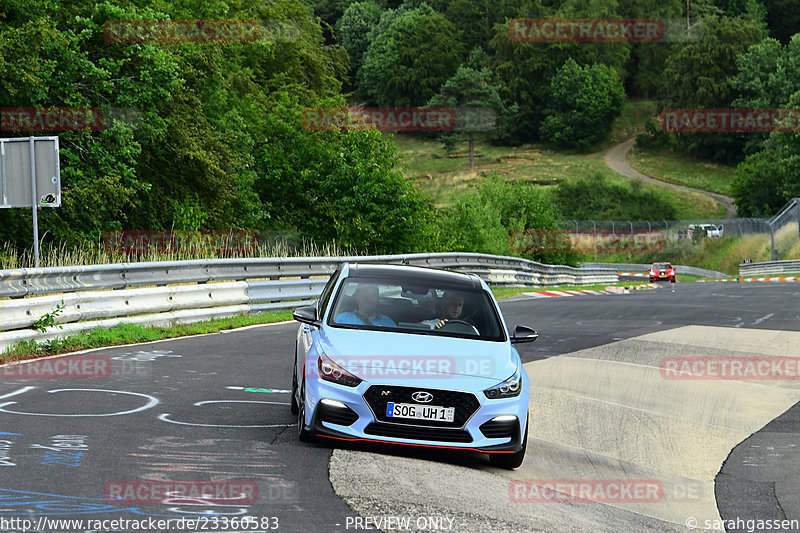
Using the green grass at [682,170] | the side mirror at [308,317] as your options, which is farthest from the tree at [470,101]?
the side mirror at [308,317]

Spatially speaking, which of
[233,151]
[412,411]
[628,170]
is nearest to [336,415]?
[412,411]

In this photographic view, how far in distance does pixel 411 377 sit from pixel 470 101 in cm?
13291

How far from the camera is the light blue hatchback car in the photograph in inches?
304

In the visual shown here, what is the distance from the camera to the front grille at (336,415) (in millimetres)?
7720

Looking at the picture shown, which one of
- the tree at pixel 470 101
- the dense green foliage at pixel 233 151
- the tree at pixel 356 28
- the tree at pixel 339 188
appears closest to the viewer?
the dense green foliage at pixel 233 151

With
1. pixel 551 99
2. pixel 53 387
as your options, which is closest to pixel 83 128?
pixel 53 387

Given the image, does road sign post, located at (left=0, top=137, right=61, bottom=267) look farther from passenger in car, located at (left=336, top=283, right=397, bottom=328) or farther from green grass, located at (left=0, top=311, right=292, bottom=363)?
passenger in car, located at (left=336, top=283, right=397, bottom=328)

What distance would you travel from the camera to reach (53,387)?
34.0 ft

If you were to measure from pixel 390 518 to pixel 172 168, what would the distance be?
28.5 meters

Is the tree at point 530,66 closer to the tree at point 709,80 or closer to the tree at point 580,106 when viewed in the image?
the tree at point 580,106

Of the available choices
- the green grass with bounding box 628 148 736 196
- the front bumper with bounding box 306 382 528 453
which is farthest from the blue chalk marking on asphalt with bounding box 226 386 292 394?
the green grass with bounding box 628 148 736 196

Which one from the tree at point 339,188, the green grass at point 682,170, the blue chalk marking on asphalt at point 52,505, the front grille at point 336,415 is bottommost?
the green grass at point 682,170

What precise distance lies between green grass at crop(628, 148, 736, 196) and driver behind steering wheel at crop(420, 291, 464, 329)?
4424 inches

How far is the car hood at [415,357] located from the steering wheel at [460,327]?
26cm
